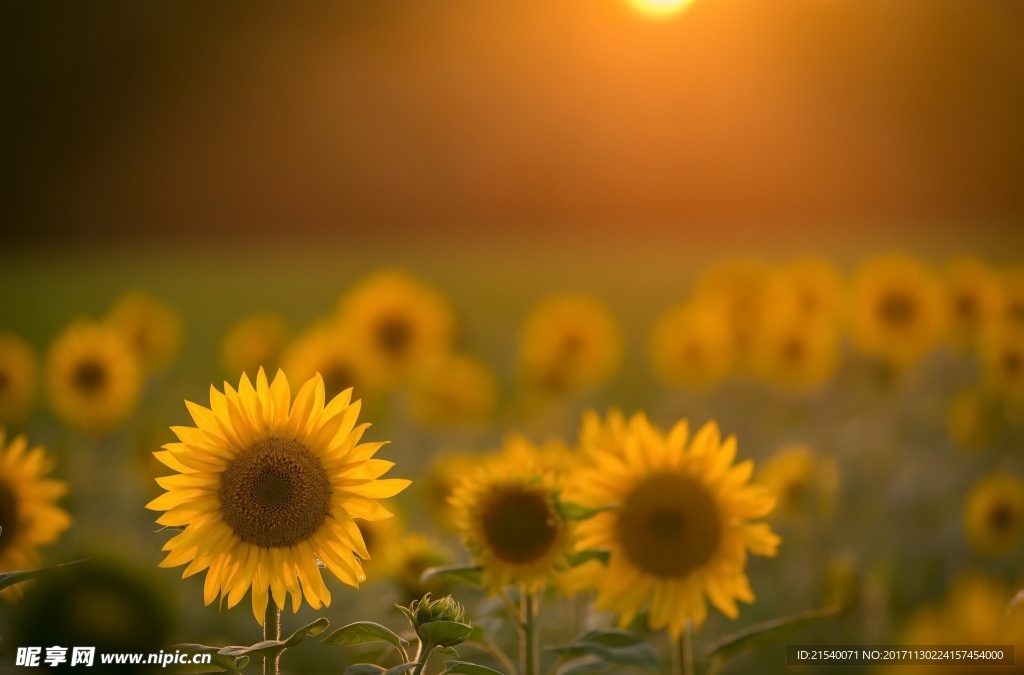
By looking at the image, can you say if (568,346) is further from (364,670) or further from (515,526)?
(364,670)

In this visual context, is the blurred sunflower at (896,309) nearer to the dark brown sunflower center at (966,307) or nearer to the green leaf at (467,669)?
the dark brown sunflower center at (966,307)

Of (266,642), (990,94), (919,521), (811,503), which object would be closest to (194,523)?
(266,642)

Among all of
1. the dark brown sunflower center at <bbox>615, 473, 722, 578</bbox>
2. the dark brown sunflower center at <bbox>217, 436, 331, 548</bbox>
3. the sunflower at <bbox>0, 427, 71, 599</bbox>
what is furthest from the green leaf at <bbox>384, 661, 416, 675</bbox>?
the sunflower at <bbox>0, 427, 71, 599</bbox>

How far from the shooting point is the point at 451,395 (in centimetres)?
249

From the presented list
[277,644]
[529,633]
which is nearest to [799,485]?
[529,633]

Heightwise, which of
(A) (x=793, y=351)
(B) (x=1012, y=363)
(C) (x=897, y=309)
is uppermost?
(C) (x=897, y=309)

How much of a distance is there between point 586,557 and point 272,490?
349mm

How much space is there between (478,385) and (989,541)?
1167mm

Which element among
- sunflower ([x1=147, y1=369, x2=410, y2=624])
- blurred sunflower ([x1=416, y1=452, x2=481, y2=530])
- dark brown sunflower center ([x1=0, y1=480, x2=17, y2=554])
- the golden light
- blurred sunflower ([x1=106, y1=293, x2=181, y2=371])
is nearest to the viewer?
sunflower ([x1=147, y1=369, x2=410, y2=624])

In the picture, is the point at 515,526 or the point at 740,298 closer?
the point at 515,526

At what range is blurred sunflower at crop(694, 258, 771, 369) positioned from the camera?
254 cm

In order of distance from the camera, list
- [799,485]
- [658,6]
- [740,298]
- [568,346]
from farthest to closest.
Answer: [658,6] < [568,346] < [740,298] < [799,485]

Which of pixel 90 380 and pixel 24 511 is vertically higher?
pixel 90 380

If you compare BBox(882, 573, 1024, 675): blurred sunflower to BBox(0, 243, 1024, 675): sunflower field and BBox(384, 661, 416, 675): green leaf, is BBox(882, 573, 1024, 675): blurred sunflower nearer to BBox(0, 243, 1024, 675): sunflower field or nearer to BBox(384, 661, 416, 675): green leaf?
BBox(0, 243, 1024, 675): sunflower field
